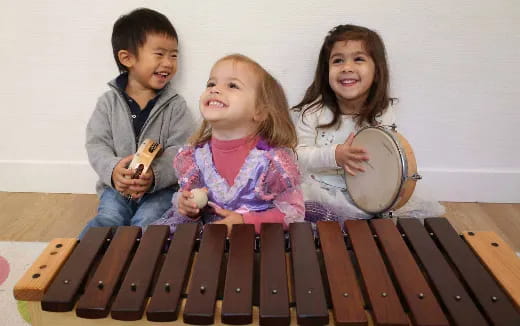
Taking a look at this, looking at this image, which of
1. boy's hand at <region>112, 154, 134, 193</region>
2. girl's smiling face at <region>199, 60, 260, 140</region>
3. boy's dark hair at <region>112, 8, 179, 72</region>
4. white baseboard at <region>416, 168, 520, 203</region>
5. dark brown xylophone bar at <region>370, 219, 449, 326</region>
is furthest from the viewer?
white baseboard at <region>416, 168, 520, 203</region>

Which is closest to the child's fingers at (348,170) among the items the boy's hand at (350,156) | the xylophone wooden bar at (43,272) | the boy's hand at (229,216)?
the boy's hand at (350,156)

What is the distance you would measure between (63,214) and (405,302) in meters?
1.60

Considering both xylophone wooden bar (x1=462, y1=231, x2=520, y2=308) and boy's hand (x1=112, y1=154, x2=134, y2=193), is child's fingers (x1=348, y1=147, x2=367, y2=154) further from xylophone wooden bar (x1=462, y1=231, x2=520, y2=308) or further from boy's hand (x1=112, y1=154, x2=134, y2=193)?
boy's hand (x1=112, y1=154, x2=134, y2=193)

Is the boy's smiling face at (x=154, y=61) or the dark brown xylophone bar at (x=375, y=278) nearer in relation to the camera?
the dark brown xylophone bar at (x=375, y=278)

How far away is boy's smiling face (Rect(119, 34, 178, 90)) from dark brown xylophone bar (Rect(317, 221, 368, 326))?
3.03 feet

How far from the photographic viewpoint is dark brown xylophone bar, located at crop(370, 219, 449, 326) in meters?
0.95

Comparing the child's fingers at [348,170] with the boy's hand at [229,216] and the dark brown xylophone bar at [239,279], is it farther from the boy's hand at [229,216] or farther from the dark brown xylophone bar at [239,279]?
the dark brown xylophone bar at [239,279]

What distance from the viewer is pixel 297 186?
60.4 inches

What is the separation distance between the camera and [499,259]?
1145 mm

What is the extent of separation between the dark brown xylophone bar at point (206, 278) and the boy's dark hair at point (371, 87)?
0.82 m

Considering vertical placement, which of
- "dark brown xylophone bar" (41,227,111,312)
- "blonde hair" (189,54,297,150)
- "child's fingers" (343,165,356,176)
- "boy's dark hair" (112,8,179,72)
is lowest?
"child's fingers" (343,165,356,176)

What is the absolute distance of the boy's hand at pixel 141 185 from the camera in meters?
1.67

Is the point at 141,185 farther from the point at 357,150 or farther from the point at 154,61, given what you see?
the point at 357,150

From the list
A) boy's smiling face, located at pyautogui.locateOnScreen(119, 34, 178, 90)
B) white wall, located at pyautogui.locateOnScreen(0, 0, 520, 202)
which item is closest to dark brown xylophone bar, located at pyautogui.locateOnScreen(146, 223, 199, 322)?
boy's smiling face, located at pyautogui.locateOnScreen(119, 34, 178, 90)
